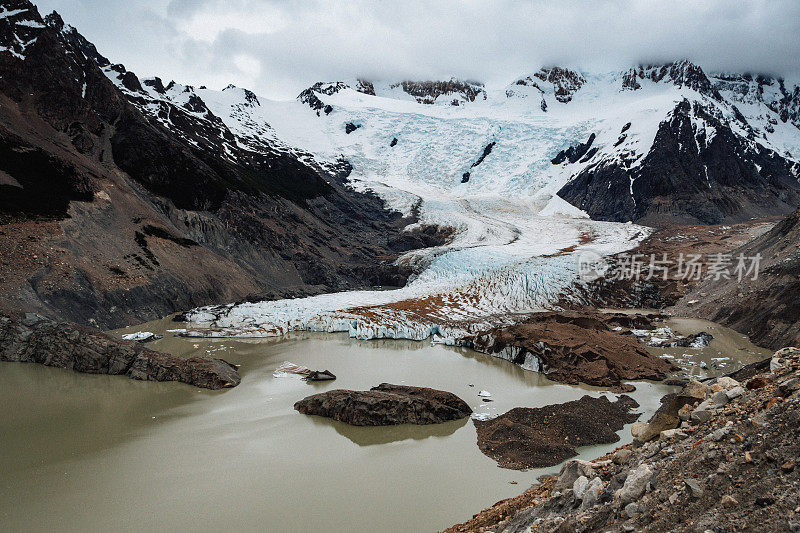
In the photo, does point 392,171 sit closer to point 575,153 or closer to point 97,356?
point 575,153

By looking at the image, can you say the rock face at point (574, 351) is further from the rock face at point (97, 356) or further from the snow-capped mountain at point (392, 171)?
the rock face at point (97, 356)

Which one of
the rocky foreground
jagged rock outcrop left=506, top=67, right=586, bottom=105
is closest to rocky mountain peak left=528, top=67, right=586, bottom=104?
jagged rock outcrop left=506, top=67, right=586, bottom=105

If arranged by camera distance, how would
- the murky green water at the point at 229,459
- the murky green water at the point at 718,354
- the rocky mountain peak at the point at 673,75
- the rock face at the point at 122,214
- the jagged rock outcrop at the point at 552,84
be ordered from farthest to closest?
the jagged rock outcrop at the point at 552,84, the rocky mountain peak at the point at 673,75, the rock face at the point at 122,214, the murky green water at the point at 718,354, the murky green water at the point at 229,459

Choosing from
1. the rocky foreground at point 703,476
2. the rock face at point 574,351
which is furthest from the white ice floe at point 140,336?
the rocky foreground at point 703,476

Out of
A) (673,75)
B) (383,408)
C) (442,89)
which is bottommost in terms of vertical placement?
(383,408)

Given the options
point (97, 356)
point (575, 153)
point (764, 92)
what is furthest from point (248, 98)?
point (764, 92)

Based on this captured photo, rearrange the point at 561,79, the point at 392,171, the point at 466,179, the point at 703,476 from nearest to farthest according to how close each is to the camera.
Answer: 1. the point at 703,476
2. the point at 466,179
3. the point at 392,171
4. the point at 561,79

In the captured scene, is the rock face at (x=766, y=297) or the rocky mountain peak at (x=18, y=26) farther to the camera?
the rocky mountain peak at (x=18, y=26)
